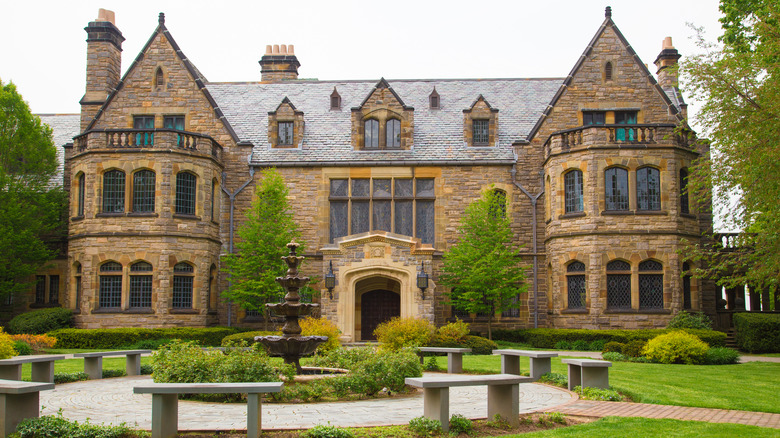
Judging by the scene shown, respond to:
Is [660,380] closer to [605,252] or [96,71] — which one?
[605,252]

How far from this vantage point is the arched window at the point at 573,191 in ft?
89.5

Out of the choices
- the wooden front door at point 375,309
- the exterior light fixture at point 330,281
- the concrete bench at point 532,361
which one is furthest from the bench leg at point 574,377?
the wooden front door at point 375,309

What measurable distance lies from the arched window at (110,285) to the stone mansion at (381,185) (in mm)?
60

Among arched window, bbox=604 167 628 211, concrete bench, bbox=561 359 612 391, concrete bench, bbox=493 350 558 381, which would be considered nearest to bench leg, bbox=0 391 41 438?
concrete bench, bbox=561 359 612 391

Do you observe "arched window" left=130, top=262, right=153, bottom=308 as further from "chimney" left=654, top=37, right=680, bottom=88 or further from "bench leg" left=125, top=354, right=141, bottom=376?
"chimney" left=654, top=37, right=680, bottom=88

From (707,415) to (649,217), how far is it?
55.5ft

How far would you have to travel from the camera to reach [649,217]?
2638 centimetres

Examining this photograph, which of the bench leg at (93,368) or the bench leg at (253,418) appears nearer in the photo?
the bench leg at (253,418)

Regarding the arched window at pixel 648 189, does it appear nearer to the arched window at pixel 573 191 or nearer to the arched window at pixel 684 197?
the arched window at pixel 684 197

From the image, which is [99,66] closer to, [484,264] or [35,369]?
[484,264]

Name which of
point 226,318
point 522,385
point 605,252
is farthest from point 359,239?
point 522,385

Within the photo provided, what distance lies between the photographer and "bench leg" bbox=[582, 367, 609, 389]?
1296 centimetres

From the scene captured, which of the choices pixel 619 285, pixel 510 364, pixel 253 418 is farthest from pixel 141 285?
pixel 253 418

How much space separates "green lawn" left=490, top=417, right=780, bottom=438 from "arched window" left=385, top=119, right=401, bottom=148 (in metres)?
22.4
